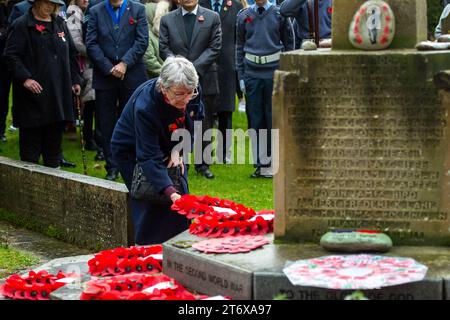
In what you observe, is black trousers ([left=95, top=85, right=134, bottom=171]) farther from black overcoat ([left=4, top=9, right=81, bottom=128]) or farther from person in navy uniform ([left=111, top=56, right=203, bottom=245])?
person in navy uniform ([left=111, top=56, right=203, bottom=245])

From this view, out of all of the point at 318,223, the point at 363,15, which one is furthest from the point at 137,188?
the point at 363,15

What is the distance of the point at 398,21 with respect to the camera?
7.70m

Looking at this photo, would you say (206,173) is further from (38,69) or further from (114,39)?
(38,69)

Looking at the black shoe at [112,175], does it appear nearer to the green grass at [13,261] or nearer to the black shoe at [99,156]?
the black shoe at [99,156]

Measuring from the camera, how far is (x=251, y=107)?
14.5m

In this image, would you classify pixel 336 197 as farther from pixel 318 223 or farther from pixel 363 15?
pixel 363 15

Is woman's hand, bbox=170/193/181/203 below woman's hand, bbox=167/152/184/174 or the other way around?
below

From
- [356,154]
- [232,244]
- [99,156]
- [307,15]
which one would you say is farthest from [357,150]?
[99,156]

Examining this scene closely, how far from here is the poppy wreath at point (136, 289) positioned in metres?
7.20

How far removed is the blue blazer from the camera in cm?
1402

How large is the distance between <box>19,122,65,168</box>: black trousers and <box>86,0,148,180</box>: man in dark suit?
631mm

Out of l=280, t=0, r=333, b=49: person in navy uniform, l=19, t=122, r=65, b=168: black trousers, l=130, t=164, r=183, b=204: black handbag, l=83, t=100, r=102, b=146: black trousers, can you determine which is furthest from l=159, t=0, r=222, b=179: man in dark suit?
l=130, t=164, r=183, b=204: black handbag
